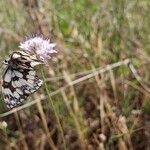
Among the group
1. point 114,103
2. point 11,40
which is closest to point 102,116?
point 114,103

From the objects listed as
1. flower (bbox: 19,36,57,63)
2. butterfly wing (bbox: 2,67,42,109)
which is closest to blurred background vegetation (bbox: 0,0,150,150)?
flower (bbox: 19,36,57,63)

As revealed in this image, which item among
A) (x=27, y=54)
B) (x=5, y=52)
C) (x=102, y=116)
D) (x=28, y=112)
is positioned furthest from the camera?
(x=5, y=52)

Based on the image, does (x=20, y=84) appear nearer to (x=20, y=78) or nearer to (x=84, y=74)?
(x=20, y=78)

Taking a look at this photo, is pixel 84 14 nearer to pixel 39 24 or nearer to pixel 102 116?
pixel 39 24

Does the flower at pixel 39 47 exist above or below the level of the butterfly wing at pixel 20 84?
above

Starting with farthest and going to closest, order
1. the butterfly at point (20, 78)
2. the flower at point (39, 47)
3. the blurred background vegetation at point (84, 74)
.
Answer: the blurred background vegetation at point (84, 74), the flower at point (39, 47), the butterfly at point (20, 78)

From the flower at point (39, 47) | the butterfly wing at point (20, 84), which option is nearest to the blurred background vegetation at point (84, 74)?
the flower at point (39, 47)

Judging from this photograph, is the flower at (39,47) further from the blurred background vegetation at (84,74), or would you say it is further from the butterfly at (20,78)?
the blurred background vegetation at (84,74)
